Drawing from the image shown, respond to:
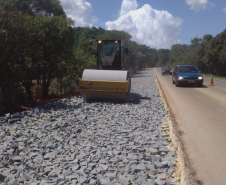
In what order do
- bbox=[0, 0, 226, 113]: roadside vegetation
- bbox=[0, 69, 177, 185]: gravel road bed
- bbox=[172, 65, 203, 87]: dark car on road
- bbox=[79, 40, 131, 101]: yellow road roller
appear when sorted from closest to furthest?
bbox=[0, 69, 177, 185]: gravel road bed
bbox=[0, 0, 226, 113]: roadside vegetation
bbox=[79, 40, 131, 101]: yellow road roller
bbox=[172, 65, 203, 87]: dark car on road

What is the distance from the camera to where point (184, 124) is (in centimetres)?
782

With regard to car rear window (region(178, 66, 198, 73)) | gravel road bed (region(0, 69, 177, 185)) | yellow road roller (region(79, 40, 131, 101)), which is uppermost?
car rear window (region(178, 66, 198, 73))

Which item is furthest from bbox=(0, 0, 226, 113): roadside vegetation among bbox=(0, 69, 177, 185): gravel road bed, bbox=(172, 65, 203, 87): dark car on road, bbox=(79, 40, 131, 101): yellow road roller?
bbox=(172, 65, 203, 87): dark car on road

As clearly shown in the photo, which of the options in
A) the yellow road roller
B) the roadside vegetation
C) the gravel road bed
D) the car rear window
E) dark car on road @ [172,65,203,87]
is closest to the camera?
the gravel road bed

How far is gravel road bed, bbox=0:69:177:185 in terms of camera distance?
4.27 metres

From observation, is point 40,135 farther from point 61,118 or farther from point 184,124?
A: point 184,124

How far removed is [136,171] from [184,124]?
12.6 ft

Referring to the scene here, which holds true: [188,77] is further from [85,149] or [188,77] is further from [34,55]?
[85,149]

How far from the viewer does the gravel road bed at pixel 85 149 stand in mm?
4273

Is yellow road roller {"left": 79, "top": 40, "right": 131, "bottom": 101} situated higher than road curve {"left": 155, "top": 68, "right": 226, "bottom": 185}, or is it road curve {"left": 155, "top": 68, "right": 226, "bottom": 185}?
yellow road roller {"left": 79, "top": 40, "right": 131, "bottom": 101}

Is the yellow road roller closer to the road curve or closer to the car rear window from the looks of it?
the road curve

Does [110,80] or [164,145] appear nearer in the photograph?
[164,145]

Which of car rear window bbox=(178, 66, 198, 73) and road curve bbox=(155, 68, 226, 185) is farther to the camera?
car rear window bbox=(178, 66, 198, 73)

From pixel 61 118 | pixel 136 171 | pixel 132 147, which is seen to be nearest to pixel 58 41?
pixel 61 118
